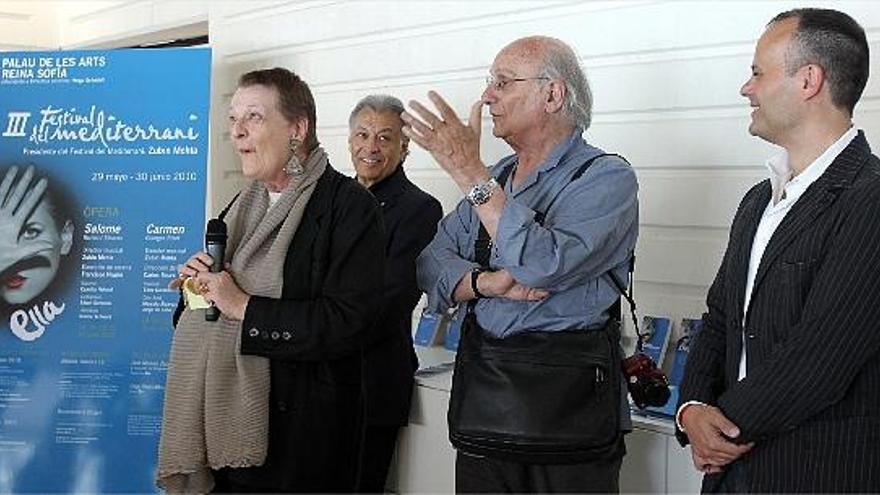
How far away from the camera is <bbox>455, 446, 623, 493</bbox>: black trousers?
2188 millimetres

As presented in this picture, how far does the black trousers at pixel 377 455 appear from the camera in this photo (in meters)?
2.79

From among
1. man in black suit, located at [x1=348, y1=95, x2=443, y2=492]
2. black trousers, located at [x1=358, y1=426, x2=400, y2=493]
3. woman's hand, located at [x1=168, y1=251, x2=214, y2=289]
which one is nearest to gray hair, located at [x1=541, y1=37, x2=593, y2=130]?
man in black suit, located at [x1=348, y1=95, x2=443, y2=492]

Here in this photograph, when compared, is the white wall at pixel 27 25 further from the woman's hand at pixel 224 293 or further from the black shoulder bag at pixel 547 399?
the black shoulder bag at pixel 547 399

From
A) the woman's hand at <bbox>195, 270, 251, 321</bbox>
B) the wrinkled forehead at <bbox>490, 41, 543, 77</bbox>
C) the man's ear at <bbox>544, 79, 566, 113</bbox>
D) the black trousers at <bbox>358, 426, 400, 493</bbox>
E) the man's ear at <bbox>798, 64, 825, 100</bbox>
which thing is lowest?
the black trousers at <bbox>358, 426, 400, 493</bbox>

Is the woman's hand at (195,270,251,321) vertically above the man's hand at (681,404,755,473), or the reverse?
the woman's hand at (195,270,251,321)

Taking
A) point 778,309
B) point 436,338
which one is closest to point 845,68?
point 778,309

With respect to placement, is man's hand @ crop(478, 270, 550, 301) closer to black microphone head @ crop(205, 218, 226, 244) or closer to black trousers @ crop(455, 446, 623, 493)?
black trousers @ crop(455, 446, 623, 493)

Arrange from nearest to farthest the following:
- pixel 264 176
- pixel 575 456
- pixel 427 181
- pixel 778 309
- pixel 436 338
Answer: pixel 778 309 < pixel 575 456 < pixel 264 176 < pixel 436 338 < pixel 427 181

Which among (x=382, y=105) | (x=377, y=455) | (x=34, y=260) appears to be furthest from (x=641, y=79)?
(x=34, y=260)

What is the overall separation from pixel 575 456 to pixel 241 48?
3.33 m

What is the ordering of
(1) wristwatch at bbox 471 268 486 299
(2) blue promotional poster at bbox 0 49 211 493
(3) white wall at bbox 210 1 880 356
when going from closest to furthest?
(1) wristwatch at bbox 471 268 486 299
(3) white wall at bbox 210 1 880 356
(2) blue promotional poster at bbox 0 49 211 493

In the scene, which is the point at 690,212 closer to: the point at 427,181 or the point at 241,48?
the point at 427,181

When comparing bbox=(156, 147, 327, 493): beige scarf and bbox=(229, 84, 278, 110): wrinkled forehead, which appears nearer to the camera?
bbox=(156, 147, 327, 493): beige scarf

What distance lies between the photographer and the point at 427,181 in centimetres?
412
